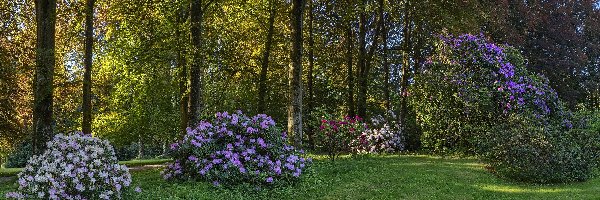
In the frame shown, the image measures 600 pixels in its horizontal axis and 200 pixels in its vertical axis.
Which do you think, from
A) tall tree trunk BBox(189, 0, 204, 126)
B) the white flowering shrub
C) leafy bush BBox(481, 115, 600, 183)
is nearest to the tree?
tall tree trunk BBox(189, 0, 204, 126)

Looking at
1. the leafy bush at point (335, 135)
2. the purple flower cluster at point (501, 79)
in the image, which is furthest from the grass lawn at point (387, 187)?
the purple flower cluster at point (501, 79)

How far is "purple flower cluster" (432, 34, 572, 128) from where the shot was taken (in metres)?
16.3

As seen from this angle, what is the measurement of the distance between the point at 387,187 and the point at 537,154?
14.4 ft

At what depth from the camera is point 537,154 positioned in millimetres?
12844

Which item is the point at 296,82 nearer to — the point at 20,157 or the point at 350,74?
the point at 350,74

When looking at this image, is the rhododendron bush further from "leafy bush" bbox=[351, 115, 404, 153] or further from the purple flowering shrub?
the purple flowering shrub

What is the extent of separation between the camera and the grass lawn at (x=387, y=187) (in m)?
10.6

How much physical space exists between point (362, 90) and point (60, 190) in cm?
1983

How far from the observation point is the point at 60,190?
836 cm

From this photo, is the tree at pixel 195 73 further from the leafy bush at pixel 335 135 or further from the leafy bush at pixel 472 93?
the leafy bush at pixel 472 93

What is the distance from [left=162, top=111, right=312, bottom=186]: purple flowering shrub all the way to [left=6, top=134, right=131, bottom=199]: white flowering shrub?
226 centimetres

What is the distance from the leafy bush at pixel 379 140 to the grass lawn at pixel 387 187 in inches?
202

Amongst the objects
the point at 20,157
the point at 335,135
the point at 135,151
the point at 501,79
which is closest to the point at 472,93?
the point at 501,79

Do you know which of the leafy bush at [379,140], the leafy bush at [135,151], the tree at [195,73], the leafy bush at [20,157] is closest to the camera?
the tree at [195,73]
